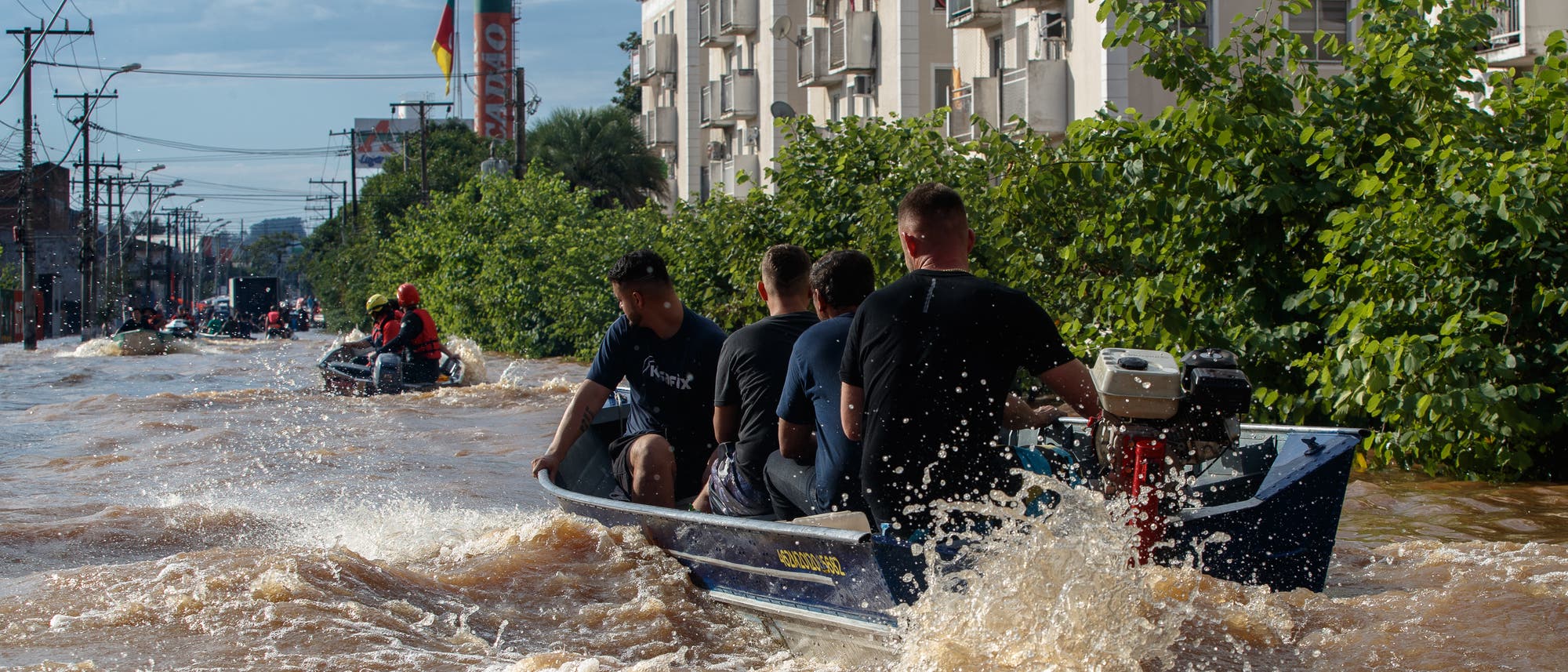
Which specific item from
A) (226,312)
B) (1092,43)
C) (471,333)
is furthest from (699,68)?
(226,312)

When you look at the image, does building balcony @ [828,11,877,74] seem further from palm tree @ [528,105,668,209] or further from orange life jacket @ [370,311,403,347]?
orange life jacket @ [370,311,403,347]

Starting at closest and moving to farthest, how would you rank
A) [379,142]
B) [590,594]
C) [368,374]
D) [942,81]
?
[590,594] < [368,374] < [942,81] < [379,142]

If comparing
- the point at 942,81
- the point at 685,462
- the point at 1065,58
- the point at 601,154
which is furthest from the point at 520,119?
the point at 685,462

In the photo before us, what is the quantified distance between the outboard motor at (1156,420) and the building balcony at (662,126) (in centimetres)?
4711

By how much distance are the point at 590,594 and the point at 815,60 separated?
29052mm

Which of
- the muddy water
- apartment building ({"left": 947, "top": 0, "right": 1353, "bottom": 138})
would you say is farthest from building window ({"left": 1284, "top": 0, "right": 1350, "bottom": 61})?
the muddy water

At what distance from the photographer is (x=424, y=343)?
18531mm

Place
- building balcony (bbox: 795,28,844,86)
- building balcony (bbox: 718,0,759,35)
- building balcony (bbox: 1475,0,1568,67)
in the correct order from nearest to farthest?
building balcony (bbox: 1475,0,1568,67)
building balcony (bbox: 795,28,844,86)
building balcony (bbox: 718,0,759,35)

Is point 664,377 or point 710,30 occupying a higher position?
point 710,30

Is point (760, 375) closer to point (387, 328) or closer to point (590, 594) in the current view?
point (590, 594)

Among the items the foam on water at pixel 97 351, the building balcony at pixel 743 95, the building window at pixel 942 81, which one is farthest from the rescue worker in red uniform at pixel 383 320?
the foam on water at pixel 97 351

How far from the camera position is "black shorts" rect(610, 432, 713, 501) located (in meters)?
7.88

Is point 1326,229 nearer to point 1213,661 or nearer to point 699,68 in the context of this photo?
point 1213,661

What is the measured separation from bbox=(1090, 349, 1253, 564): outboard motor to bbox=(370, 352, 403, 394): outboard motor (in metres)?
14.1
